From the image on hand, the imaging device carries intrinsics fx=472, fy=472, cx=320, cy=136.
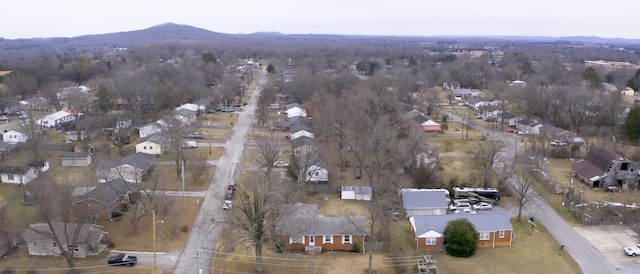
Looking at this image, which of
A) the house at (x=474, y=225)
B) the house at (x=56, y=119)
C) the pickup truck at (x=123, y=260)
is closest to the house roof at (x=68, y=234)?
the pickup truck at (x=123, y=260)

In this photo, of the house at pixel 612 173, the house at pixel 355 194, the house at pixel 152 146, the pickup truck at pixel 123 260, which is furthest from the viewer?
the house at pixel 152 146

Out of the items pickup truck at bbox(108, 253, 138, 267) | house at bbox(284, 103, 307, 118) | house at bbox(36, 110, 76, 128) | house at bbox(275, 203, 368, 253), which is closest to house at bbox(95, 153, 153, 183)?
pickup truck at bbox(108, 253, 138, 267)

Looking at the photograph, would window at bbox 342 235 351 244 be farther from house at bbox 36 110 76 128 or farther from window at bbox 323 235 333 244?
house at bbox 36 110 76 128

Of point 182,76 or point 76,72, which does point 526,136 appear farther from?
point 76,72

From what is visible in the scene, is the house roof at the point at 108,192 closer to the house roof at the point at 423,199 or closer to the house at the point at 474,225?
the house roof at the point at 423,199

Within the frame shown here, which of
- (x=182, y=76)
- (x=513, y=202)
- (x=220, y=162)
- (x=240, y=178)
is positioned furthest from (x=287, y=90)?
(x=513, y=202)

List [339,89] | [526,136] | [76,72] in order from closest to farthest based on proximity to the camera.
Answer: [526,136], [339,89], [76,72]
